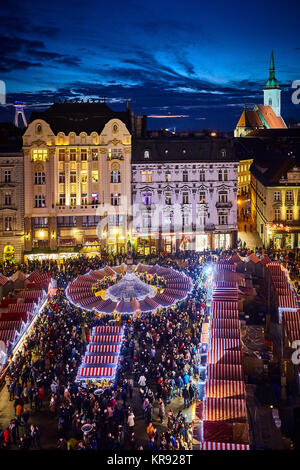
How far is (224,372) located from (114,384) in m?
6.98

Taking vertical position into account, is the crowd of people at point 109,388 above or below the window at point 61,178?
below

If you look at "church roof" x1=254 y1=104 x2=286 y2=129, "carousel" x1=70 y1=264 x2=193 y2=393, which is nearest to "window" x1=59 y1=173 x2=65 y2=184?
"carousel" x1=70 y1=264 x2=193 y2=393

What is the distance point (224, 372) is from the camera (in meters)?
28.5

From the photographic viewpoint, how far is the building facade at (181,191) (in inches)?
2613

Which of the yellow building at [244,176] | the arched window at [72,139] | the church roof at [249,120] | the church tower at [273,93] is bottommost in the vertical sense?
the yellow building at [244,176]

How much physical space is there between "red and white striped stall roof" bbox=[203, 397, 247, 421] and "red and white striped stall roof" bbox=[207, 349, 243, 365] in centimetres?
412

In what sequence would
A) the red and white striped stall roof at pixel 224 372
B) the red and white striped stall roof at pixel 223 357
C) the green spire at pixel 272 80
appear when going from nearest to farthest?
the red and white striped stall roof at pixel 224 372, the red and white striped stall roof at pixel 223 357, the green spire at pixel 272 80

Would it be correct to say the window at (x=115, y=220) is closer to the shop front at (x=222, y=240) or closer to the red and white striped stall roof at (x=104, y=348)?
the shop front at (x=222, y=240)

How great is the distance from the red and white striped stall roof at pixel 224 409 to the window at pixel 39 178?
1748 inches

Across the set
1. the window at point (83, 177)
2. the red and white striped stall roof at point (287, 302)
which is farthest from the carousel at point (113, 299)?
the window at point (83, 177)

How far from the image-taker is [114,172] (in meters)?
66.0

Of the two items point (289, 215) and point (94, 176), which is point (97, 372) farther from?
point (289, 215)

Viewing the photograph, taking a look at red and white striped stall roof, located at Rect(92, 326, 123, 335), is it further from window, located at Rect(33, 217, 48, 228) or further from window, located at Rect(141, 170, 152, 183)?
window, located at Rect(141, 170, 152, 183)
